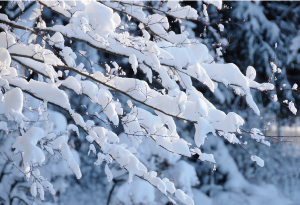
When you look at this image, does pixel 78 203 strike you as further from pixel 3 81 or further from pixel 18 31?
pixel 3 81

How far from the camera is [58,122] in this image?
4.36 m

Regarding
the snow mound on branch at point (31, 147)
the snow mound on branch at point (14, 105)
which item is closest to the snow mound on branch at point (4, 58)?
the snow mound on branch at point (14, 105)

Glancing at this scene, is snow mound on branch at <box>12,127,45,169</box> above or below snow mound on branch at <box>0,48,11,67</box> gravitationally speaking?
below

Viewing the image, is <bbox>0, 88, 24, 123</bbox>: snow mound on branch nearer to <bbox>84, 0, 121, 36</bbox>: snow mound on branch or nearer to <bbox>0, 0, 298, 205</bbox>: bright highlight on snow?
<bbox>0, 0, 298, 205</bbox>: bright highlight on snow

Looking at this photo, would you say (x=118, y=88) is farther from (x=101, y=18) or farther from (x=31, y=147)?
(x=31, y=147)

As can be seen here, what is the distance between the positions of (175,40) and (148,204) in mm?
3280

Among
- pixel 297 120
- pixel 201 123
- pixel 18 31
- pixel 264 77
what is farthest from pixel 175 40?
pixel 297 120

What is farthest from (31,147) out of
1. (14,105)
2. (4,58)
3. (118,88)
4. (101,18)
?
(101,18)

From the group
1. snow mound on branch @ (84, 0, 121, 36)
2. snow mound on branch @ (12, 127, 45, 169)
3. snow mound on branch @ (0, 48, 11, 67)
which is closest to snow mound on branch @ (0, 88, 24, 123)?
snow mound on branch @ (12, 127, 45, 169)

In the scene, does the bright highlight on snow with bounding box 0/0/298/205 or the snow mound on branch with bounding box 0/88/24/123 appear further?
the bright highlight on snow with bounding box 0/0/298/205

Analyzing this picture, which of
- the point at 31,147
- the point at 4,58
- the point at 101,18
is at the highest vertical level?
the point at 101,18

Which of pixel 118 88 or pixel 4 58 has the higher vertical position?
pixel 4 58

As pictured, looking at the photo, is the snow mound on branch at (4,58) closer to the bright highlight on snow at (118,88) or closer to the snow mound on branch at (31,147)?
the bright highlight on snow at (118,88)

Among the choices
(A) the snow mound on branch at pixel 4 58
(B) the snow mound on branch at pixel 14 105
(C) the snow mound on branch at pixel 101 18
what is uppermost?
(C) the snow mound on branch at pixel 101 18
